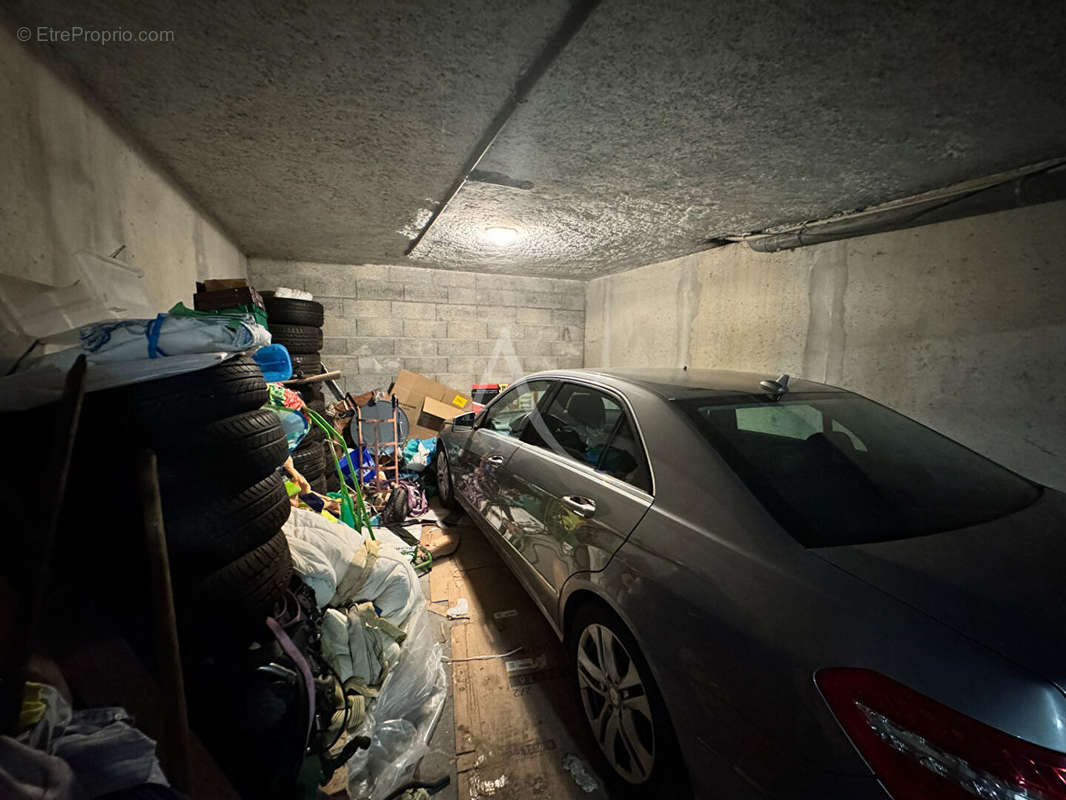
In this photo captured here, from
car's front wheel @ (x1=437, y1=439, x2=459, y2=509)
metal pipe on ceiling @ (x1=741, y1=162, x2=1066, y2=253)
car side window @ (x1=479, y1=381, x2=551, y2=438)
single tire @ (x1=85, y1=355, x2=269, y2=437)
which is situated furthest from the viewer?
car's front wheel @ (x1=437, y1=439, x2=459, y2=509)

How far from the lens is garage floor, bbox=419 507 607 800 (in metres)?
1.40

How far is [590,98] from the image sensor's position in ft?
5.90

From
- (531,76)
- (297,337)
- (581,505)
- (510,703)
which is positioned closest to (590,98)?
(531,76)

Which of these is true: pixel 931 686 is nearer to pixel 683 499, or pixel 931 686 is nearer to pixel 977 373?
pixel 683 499

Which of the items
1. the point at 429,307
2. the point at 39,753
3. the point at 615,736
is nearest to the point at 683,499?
the point at 615,736

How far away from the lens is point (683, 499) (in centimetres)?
120

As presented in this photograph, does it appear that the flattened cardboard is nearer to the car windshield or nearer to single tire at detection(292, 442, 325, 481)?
single tire at detection(292, 442, 325, 481)

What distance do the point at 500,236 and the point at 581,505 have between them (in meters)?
3.29

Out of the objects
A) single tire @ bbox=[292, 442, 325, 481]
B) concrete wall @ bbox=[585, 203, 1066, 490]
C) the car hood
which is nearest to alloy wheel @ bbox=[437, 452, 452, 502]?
single tire @ bbox=[292, 442, 325, 481]

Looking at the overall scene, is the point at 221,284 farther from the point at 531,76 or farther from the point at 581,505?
the point at 581,505

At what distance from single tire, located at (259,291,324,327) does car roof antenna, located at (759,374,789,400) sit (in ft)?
14.1

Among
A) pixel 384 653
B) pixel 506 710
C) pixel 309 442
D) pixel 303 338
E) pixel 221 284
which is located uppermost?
pixel 221 284

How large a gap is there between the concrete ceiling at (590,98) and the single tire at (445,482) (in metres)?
2.26

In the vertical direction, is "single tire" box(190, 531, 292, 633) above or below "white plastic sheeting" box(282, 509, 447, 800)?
above
